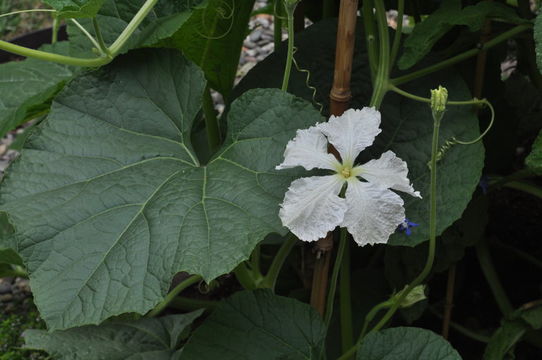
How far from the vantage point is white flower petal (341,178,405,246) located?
103cm

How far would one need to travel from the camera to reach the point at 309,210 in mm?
1029

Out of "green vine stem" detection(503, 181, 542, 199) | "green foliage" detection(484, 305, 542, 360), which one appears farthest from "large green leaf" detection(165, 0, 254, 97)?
"green foliage" detection(484, 305, 542, 360)

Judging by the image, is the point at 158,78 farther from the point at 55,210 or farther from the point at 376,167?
the point at 376,167

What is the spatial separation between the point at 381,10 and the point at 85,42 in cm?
56

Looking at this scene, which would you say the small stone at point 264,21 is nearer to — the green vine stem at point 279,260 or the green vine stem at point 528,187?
the green vine stem at point 528,187

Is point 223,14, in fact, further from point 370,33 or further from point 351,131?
point 351,131

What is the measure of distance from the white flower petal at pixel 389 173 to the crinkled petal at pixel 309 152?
0.16 ft

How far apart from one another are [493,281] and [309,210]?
74 cm

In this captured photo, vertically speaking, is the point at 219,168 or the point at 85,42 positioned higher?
the point at 85,42

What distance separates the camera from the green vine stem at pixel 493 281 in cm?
159

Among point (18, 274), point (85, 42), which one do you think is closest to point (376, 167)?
point (85, 42)

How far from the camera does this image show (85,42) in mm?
1441

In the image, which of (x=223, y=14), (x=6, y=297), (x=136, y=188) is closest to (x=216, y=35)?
(x=223, y=14)

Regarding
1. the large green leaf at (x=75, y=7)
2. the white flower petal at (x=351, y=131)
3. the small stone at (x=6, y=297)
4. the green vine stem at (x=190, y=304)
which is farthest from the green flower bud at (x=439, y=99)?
the small stone at (x=6, y=297)
